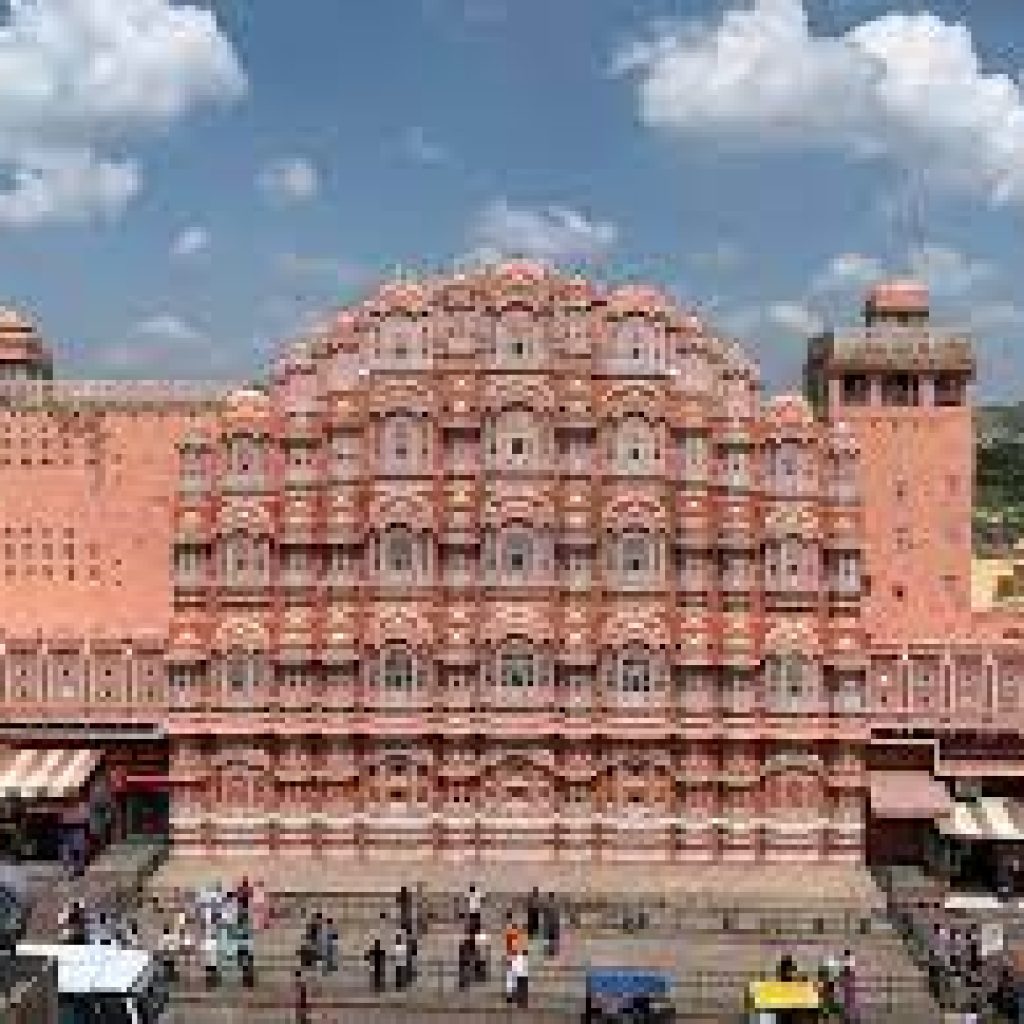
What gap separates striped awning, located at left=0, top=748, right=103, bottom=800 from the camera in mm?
50500

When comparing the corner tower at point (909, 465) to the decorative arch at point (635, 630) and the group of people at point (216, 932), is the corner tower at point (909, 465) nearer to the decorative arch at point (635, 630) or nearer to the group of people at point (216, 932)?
the decorative arch at point (635, 630)

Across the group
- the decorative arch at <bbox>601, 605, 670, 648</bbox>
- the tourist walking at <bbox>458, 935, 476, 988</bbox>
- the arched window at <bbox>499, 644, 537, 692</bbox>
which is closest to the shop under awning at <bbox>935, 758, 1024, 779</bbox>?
the decorative arch at <bbox>601, 605, 670, 648</bbox>

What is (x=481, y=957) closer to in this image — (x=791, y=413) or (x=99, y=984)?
(x=99, y=984)

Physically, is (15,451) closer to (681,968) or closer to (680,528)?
(680,528)

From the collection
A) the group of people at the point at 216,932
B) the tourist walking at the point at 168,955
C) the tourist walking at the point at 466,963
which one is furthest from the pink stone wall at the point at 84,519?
the tourist walking at the point at 466,963

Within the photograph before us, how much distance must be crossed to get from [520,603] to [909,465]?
17473 mm

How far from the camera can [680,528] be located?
49156 mm

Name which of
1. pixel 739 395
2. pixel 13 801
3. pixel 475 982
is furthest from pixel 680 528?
pixel 13 801

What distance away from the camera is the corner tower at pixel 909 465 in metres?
61.0

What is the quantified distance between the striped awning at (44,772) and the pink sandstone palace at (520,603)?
0.15 metres

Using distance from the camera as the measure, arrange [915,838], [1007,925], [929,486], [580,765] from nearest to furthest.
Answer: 1. [1007,925]
2. [580,765]
3. [915,838]
4. [929,486]

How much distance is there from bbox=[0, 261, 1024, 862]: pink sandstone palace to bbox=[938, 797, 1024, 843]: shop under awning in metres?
0.13

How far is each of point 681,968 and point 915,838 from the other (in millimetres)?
12725

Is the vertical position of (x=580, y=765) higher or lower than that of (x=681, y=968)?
higher
